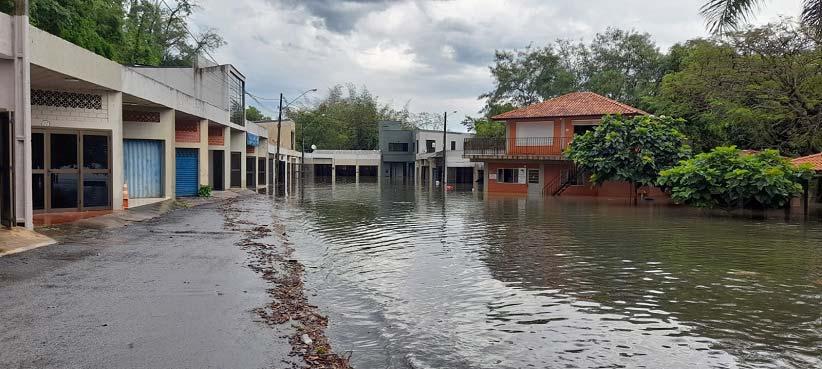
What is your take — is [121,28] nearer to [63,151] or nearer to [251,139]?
[251,139]

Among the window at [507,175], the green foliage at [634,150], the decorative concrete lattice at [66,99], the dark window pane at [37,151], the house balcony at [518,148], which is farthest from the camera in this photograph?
the window at [507,175]

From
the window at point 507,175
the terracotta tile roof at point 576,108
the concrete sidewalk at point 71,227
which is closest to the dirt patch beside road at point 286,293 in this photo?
the concrete sidewalk at point 71,227

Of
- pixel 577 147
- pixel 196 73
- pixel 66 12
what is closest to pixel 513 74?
pixel 577 147

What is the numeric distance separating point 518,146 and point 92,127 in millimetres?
30707

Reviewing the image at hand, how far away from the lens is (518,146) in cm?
4219

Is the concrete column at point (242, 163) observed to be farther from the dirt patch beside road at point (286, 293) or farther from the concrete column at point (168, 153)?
the dirt patch beside road at point (286, 293)

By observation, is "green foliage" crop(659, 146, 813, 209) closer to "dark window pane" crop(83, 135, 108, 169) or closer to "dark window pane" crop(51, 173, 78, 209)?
"dark window pane" crop(83, 135, 108, 169)

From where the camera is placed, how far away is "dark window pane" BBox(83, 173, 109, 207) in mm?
16438

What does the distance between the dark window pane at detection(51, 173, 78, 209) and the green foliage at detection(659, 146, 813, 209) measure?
22305 millimetres

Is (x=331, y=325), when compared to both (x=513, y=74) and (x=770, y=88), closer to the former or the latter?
(x=770, y=88)

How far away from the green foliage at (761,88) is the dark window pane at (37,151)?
27.8 m

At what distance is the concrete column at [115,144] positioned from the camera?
16578mm

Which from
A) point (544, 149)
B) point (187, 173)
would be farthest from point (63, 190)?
point (544, 149)

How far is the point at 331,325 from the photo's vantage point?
22.7ft
